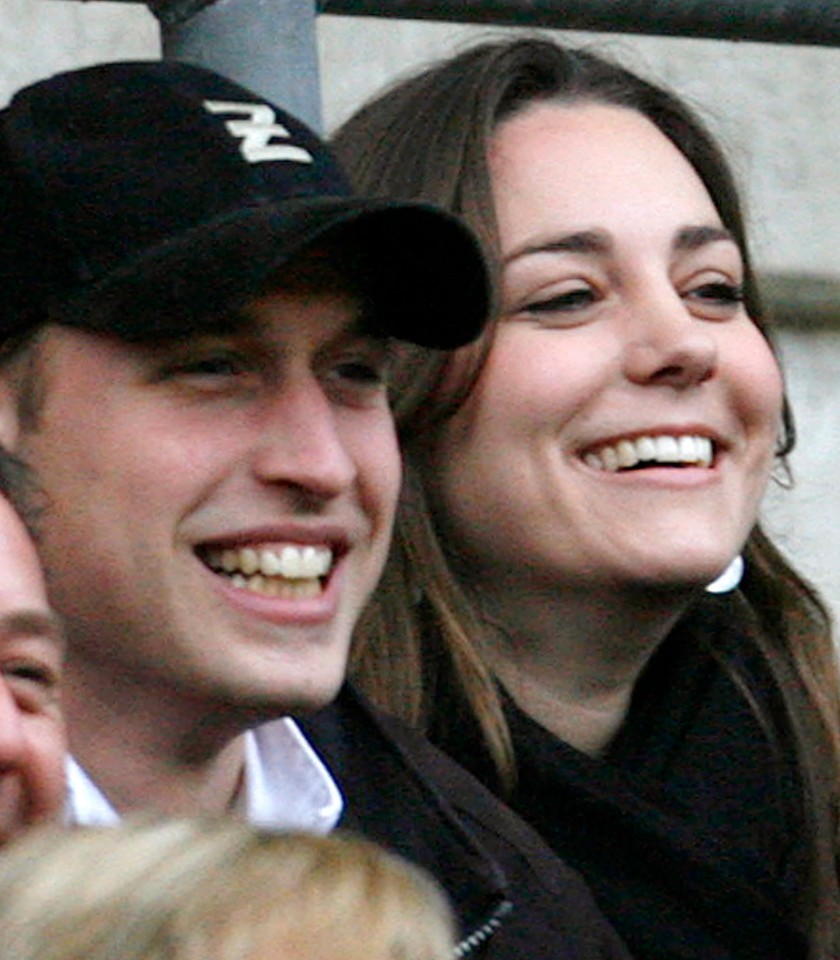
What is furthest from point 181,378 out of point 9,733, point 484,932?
point 484,932

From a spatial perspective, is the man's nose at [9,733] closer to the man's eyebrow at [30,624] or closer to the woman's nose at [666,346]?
the man's eyebrow at [30,624]

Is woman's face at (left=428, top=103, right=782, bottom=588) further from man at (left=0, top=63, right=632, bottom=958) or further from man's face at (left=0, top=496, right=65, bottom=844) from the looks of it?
man's face at (left=0, top=496, right=65, bottom=844)

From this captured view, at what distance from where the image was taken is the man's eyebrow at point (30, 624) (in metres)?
2.40

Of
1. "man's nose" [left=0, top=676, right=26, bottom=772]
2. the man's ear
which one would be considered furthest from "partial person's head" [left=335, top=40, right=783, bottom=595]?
"man's nose" [left=0, top=676, right=26, bottom=772]

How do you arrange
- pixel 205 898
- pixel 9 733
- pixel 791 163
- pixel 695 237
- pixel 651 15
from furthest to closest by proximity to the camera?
1. pixel 791 163
2. pixel 695 237
3. pixel 651 15
4. pixel 9 733
5. pixel 205 898

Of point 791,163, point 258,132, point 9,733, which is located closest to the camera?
point 9,733

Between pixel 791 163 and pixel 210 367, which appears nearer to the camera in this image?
pixel 210 367

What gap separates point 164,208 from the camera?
264 centimetres

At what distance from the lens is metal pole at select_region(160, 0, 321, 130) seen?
281cm

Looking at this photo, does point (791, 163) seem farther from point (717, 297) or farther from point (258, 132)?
point (258, 132)

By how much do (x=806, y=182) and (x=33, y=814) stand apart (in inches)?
132

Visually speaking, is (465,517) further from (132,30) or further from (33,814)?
(132,30)

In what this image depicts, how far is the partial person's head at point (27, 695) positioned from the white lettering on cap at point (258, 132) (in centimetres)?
42

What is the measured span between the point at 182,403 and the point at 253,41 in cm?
38
